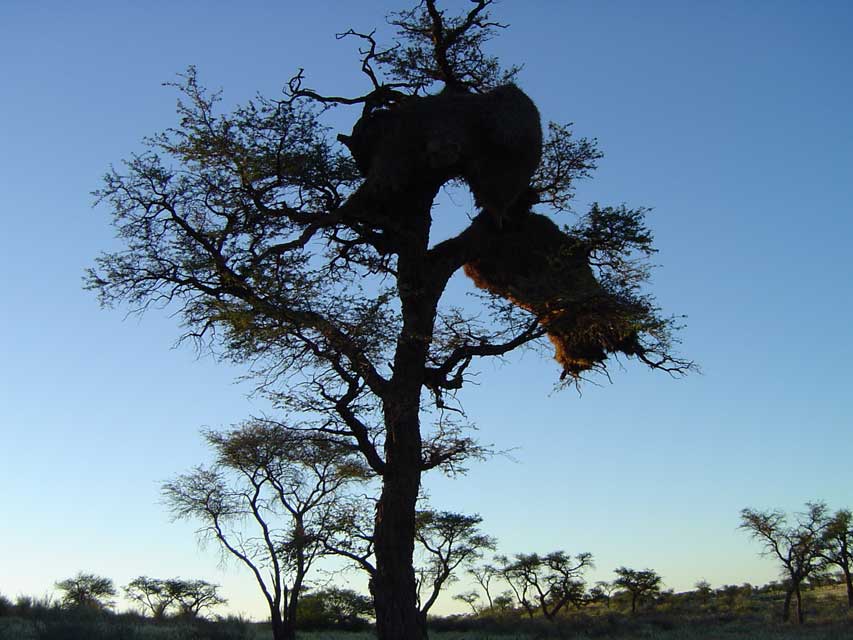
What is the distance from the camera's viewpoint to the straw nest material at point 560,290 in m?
10.8

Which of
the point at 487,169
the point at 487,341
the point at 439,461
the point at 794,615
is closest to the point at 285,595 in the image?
the point at 439,461

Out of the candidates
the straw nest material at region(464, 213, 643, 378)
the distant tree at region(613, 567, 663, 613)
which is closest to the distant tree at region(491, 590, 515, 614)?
the distant tree at region(613, 567, 663, 613)

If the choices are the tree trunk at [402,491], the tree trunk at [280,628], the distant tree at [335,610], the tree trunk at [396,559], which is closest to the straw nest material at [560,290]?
the tree trunk at [402,491]

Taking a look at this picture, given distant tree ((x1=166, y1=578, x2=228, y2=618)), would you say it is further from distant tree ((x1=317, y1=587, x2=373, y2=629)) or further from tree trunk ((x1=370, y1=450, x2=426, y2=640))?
tree trunk ((x1=370, y1=450, x2=426, y2=640))

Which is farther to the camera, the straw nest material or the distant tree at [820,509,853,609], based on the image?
the distant tree at [820,509,853,609]

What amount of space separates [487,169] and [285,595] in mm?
14356

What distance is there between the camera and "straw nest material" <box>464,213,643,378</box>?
10.8m

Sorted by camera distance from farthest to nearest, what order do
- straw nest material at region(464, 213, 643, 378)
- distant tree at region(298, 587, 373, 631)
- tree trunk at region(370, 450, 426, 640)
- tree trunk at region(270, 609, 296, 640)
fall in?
1. distant tree at region(298, 587, 373, 631)
2. tree trunk at region(270, 609, 296, 640)
3. straw nest material at region(464, 213, 643, 378)
4. tree trunk at region(370, 450, 426, 640)

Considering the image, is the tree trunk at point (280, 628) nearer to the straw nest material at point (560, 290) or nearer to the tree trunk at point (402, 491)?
the tree trunk at point (402, 491)

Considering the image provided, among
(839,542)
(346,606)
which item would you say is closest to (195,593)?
(346,606)

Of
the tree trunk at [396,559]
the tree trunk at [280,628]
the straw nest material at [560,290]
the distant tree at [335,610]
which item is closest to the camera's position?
the tree trunk at [396,559]

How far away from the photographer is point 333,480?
2258cm

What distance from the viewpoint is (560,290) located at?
420 inches

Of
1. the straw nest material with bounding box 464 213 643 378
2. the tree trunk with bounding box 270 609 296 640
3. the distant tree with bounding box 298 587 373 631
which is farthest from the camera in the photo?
the distant tree with bounding box 298 587 373 631
